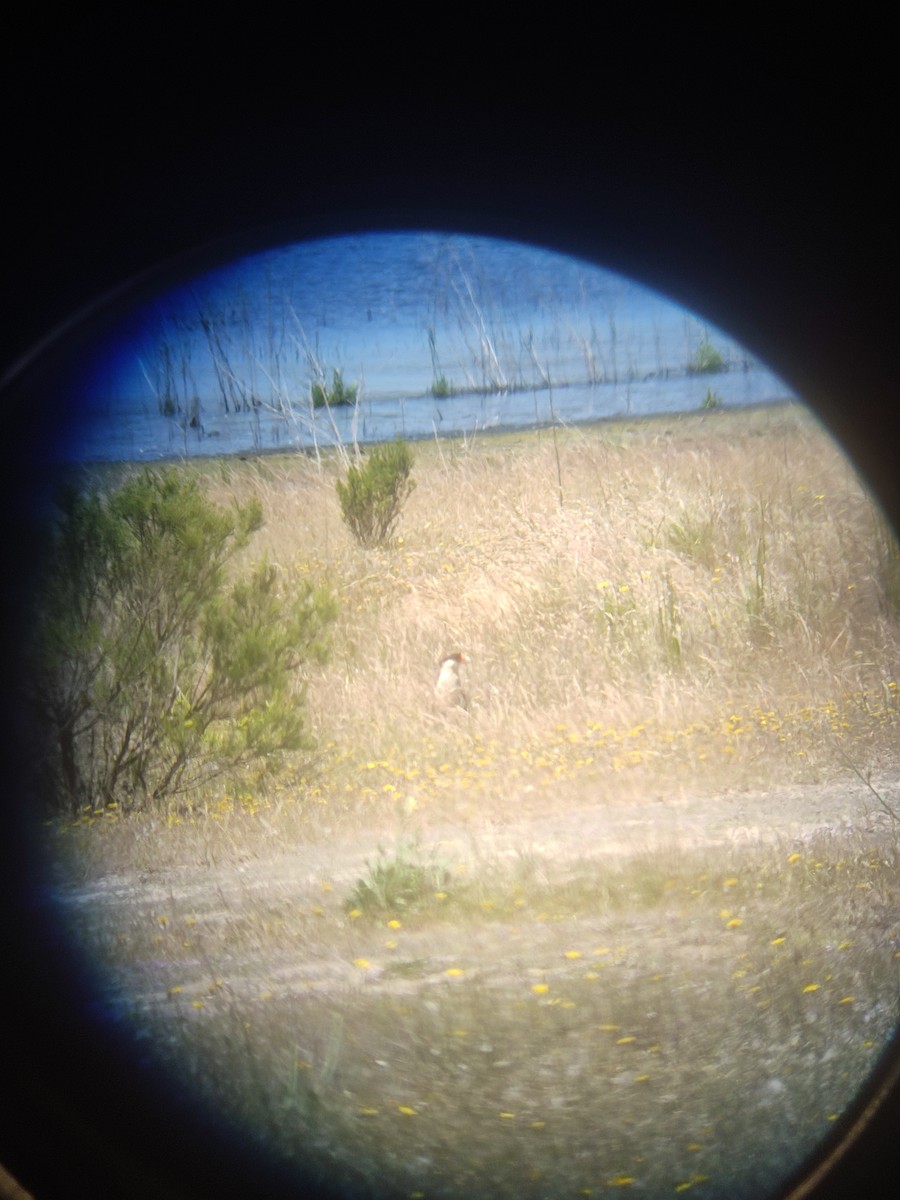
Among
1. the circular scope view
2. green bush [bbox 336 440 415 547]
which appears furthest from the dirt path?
green bush [bbox 336 440 415 547]

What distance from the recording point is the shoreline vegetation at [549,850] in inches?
96.4

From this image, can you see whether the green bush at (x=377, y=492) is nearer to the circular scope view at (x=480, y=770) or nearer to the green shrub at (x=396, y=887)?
the circular scope view at (x=480, y=770)

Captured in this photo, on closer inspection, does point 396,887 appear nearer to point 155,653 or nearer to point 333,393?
point 155,653

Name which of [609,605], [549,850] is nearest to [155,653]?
[549,850]

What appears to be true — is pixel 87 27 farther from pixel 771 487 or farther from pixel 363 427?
pixel 771 487

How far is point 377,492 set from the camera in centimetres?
479

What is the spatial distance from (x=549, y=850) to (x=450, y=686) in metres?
1.06

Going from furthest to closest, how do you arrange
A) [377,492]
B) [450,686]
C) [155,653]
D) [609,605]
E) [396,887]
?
[377,492]
[609,605]
[450,686]
[155,653]
[396,887]

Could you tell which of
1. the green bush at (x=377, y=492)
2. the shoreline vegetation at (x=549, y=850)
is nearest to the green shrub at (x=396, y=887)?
the shoreline vegetation at (x=549, y=850)

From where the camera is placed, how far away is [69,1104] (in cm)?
211

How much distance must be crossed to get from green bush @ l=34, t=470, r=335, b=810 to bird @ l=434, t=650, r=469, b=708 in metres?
0.65

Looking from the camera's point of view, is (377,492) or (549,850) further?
(377,492)

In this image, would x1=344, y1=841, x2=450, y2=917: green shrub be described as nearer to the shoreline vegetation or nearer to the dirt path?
the shoreline vegetation

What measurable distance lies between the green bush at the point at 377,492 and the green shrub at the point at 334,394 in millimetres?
348
